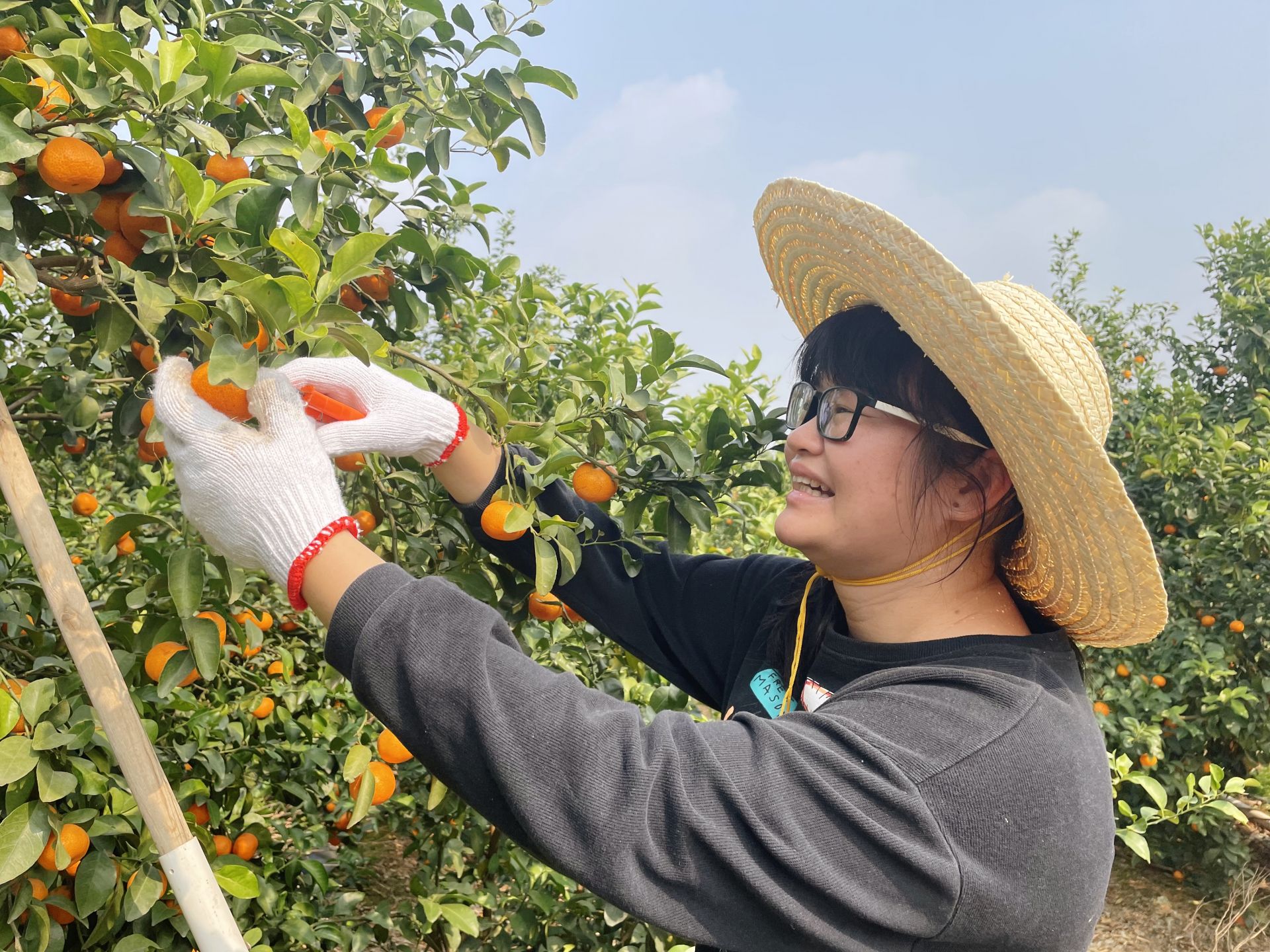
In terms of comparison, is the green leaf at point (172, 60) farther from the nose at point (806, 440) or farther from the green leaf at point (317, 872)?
the green leaf at point (317, 872)

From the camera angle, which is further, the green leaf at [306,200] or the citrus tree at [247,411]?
the green leaf at [306,200]

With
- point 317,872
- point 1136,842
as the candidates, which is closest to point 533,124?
point 317,872

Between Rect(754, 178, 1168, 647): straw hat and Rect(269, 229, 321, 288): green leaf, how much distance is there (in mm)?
668

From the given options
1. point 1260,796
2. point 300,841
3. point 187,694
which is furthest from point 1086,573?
point 1260,796

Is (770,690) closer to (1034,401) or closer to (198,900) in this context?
(1034,401)

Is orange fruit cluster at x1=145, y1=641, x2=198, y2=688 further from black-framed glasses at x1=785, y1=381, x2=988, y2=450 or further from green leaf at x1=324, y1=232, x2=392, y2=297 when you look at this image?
black-framed glasses at x1=785, y1=381, x2=988, y2=450

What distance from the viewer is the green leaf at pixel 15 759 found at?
104 cm

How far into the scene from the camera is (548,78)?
1.61m

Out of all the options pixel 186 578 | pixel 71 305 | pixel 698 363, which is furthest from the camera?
pixel 698 363

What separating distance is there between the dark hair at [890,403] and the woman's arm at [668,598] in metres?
0.14

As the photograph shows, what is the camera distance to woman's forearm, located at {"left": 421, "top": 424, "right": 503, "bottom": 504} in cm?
142

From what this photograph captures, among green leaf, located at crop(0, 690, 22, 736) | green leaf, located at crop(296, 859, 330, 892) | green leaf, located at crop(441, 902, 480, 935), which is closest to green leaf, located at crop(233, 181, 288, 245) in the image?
green leaf, located at crop(0, 690, 22, 736)

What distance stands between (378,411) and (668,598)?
0.58 metres

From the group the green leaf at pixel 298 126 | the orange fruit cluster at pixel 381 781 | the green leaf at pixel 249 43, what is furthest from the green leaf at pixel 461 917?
the green leaf at pixel 249 43
